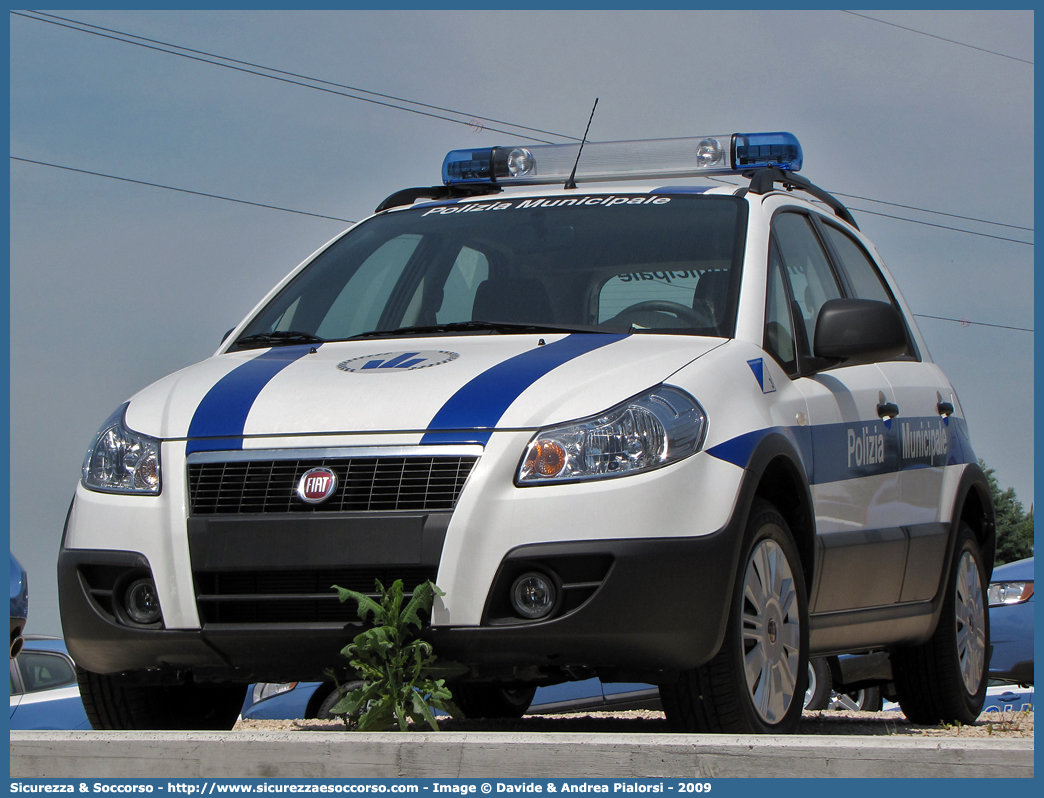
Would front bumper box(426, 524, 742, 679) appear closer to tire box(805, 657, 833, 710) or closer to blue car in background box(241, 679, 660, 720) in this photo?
blue car in background box(241, 679, 660, 720)

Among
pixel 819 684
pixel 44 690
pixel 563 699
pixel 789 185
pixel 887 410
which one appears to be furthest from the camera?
pixel 44 690

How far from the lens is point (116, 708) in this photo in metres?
4.80

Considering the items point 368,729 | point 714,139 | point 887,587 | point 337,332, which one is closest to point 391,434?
point 368,729

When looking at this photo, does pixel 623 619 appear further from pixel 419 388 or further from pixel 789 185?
pixel 789 185

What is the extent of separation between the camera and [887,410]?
587 cm

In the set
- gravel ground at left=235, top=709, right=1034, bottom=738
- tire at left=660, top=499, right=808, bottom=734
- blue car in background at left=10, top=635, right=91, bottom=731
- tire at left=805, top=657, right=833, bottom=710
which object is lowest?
blue car in background at left=10, top=635, right=91, bottom=731

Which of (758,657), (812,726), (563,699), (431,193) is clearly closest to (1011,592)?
(563,699)

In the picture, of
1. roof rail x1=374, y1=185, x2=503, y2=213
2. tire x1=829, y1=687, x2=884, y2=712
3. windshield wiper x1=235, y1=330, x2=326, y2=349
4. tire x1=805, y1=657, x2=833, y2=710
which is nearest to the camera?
windshield wiper x1=235, y1=330, x2=326, y2=349

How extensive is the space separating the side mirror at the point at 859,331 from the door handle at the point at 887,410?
26.8 inches

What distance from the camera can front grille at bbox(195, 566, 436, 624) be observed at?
417 cm

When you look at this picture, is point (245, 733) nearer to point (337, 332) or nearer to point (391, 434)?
point (391, 434)

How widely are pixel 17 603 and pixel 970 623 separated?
159 inches

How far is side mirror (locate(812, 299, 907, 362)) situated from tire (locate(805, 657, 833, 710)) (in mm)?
4503

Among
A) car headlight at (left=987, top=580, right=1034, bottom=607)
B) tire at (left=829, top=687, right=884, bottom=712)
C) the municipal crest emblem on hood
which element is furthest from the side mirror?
tire at (left=829, top=687, right=884, bottom=712)
